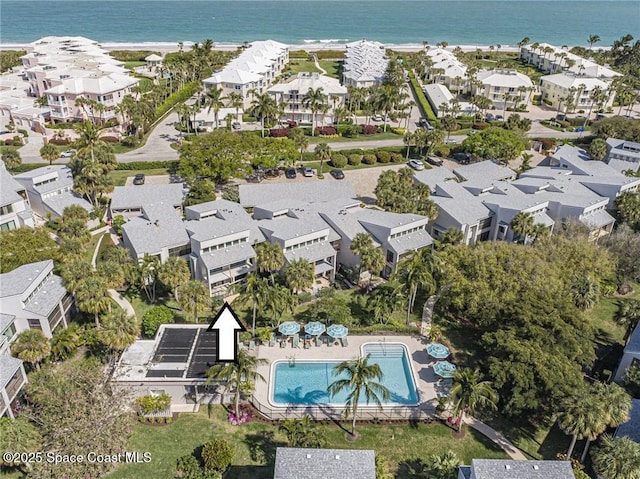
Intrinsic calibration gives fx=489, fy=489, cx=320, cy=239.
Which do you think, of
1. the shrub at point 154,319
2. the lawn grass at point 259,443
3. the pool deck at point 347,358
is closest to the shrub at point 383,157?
the pool deck at point 347,358

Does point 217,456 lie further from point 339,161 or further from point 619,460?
point 339,161

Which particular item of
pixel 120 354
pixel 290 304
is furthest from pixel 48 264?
pixel 290 304

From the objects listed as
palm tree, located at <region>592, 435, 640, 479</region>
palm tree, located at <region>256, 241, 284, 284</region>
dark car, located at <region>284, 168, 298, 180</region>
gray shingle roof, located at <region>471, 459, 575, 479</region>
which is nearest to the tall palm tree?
dark car, located at <region>284, 168, 298, 180</region>

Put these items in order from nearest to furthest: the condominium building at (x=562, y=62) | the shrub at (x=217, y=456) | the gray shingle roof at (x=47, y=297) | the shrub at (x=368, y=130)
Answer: the shrub at (x=217, y=456) < the gray shingle roof at (x=47, y=297) < the shrub at (x=368, y=130) < the condominium building at (x=562, y=62)

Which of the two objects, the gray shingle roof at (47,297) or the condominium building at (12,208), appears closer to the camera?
the gray shingle roof at (47,297)

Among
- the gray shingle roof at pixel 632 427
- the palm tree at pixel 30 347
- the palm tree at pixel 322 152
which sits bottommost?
the gray shingle roof at pixel 632 427

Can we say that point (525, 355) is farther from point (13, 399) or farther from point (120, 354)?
point (13, 399)

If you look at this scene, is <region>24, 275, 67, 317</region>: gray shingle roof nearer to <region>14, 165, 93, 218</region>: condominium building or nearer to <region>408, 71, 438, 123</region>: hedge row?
<region>14, 165, 93, 218</region>: condominium building

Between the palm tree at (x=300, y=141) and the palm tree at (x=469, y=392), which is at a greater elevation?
the palm tree at (x=300, y=141)

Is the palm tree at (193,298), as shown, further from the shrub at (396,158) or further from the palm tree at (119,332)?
the shrub at (396,158)
